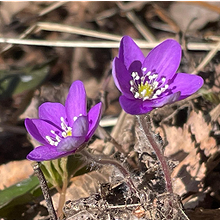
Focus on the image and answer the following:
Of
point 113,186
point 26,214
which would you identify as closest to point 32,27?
point 26,214

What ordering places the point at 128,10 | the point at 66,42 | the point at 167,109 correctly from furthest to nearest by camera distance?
the point at 128,10, the point at 66,42, the point at 167,109

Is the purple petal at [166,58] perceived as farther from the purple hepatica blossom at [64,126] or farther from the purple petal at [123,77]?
the purple hepatica blossom at [64,126]

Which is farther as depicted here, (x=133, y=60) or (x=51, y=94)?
(x=51, y=94)

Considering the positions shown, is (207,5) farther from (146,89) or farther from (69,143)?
(69,143)

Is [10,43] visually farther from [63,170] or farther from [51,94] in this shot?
[63,170]

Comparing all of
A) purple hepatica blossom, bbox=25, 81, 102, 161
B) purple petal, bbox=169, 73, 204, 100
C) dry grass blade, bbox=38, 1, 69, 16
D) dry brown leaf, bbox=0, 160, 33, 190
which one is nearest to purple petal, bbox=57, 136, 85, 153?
purple hepatica blossom, bbox=25, 81, 102, 161

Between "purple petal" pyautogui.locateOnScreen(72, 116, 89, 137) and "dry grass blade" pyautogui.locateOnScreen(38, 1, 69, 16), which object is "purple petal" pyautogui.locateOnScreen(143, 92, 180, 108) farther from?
"dry grass blade" pyautogui.locateOnScreen(38, 1, 69, 16)

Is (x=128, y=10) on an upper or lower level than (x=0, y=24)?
lower
